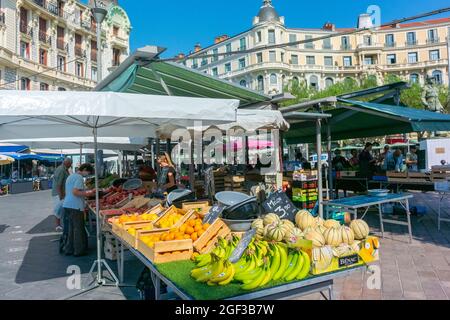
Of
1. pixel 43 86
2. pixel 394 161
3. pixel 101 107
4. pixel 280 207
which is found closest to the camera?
pixel 101 107

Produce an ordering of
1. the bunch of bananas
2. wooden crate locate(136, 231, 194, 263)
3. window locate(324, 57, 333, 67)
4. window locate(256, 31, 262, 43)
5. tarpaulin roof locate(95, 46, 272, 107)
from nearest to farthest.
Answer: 1. the bunch of bananas
2. wooden crate locate(136, 231, 194, 263)
3. tarpaulin roof locate(95, 46, 272, 107)
4. window locate(256, 31, 262, 43)
5. window locate(324, 57, 333, 67)

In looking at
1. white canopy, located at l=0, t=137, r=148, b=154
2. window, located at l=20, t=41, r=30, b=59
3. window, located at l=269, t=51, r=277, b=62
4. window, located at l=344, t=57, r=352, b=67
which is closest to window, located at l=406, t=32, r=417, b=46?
window, located at l=344, t=57, r=352, b=67

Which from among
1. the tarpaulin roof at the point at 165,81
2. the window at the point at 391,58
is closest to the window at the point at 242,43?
the window at the point at 391,58

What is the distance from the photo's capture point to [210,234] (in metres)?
3.23

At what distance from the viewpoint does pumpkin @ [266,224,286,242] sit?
3.12 metres

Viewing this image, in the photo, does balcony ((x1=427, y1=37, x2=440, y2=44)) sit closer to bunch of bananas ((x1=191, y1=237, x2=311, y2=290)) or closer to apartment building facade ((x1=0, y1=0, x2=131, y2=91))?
apartment building facade ((x1=0, y1=0, x2=131, y2=91))

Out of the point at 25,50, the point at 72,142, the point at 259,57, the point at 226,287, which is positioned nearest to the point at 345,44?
the point at 259,57

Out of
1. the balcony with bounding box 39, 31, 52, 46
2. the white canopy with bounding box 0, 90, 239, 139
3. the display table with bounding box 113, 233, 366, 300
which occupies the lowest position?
the display table with bounding box 113, 233, 366, 300

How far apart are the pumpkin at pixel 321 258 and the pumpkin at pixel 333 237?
350mm

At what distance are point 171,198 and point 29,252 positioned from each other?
3544 millimetres

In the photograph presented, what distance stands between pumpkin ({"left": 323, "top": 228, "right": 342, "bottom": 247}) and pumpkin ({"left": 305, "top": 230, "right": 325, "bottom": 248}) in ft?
0.14

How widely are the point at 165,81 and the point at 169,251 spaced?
590cm

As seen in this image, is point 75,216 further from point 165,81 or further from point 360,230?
point 360,230
